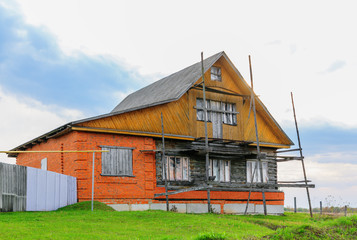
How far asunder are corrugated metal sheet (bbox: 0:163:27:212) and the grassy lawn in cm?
73

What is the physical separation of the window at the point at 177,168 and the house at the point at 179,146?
6cm

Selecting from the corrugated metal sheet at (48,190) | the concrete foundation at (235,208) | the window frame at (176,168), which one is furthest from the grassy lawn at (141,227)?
the concrete foundation at (235,208)

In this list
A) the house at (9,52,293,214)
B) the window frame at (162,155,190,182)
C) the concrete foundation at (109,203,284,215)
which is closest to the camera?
the house at (9,52,293,214)

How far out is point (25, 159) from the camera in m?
32.4

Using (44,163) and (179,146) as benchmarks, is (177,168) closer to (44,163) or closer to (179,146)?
(179,146)

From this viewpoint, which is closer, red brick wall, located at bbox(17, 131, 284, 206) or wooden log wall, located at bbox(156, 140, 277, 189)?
red brick wall, located at bbox(17, 131, 284, 206)

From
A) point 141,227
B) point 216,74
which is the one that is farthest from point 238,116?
point 141,227

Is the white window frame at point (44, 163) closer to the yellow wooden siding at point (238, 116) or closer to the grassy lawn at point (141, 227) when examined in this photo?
the grassy lawn at point (141, 227)

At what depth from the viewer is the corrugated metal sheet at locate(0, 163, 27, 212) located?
19281 millimetres

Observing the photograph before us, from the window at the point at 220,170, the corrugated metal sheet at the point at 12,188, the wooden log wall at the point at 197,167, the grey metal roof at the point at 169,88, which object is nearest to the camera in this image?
the corrugated metal sheet at the point at 12,188

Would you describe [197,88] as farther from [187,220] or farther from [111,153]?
[187,220]

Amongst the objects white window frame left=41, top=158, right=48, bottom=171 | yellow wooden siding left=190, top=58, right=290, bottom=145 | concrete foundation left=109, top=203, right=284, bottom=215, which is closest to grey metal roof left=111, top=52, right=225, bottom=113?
yellow wooden siding left=190, top=58, right=290, bottom=145

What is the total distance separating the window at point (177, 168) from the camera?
26531 mm

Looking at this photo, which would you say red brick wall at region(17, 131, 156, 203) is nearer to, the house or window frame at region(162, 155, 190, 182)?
the house
